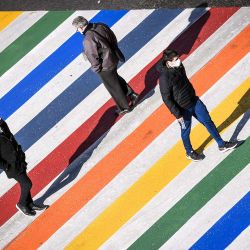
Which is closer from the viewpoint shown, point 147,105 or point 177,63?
point 177,63

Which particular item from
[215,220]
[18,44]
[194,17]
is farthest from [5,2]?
[215,220]

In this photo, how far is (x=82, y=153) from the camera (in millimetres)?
8570

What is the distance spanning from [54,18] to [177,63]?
4539mm

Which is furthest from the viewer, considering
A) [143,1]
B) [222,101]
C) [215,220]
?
[143,1]

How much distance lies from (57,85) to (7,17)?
2.19 meters

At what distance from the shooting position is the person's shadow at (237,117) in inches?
315

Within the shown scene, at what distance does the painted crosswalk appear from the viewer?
7.56 metres

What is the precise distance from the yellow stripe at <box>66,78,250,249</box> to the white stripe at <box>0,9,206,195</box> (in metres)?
1.58

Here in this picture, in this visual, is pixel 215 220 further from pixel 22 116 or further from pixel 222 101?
pixel 22 116

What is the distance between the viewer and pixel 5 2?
10.8 m

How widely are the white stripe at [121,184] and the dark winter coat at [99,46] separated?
1464mm

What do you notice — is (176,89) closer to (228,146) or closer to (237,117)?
(228,146)

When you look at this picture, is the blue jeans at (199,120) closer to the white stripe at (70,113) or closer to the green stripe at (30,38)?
the white stripe at (70,113)

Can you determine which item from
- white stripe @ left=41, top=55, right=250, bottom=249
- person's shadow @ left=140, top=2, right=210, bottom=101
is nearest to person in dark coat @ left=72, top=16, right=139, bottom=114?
person's shadow @ left=140, top=2, right=210, bottom=101
